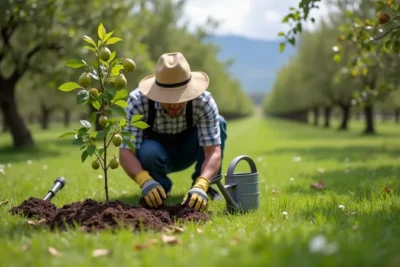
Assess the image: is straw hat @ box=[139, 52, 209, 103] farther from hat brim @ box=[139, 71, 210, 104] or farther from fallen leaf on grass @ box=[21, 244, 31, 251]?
fallen leaf on grass @ box=[21, 244, 31, 251]

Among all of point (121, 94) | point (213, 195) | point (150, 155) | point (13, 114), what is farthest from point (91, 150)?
point (13, 114)

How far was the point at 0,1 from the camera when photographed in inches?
370

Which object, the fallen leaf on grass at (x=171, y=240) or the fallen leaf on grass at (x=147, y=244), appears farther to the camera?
the fallen leaf on grass at (x=171, y=240)

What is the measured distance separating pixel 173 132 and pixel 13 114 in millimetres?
10250

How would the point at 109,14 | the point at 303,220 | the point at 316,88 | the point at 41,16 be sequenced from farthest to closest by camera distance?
the point at 316,88
the point at 109,14
the point at 41,16
the point at 303,220

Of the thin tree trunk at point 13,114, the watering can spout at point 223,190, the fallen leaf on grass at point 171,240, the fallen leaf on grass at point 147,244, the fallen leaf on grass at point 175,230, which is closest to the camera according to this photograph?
the fallen leaf on grass at point 147,244

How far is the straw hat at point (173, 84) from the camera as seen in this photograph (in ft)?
13.5

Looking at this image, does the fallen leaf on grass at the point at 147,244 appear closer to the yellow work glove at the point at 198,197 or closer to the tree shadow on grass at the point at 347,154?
the yellow work glove at the point at 198,197

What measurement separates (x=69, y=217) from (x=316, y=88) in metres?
30.0

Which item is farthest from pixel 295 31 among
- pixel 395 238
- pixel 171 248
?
pixel 171 248

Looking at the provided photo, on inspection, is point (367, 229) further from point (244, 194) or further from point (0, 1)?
point (0, 1)

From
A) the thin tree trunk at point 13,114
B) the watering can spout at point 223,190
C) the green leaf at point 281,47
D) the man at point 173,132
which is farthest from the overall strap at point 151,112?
the thin tree trunk at point 13,114

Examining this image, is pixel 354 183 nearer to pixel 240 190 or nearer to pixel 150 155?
pixel 240 190

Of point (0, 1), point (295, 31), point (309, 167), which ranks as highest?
point (0, 1)
